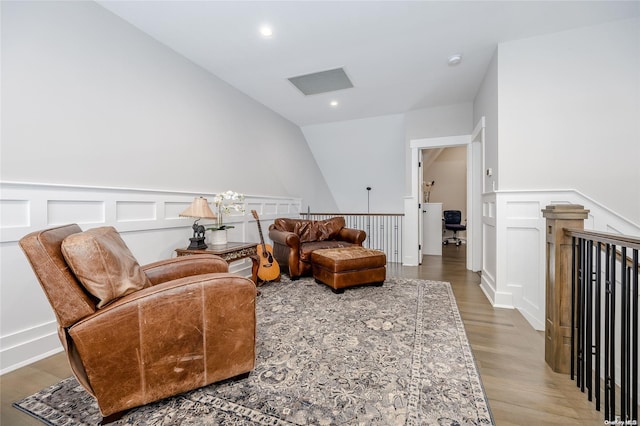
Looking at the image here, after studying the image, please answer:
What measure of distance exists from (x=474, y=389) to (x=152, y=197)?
9.38 ft

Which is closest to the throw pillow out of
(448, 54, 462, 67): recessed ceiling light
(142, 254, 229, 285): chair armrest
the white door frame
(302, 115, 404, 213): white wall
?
(142, 254, 229, 285): chair armrest

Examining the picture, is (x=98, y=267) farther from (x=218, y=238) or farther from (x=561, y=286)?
(x=561, y=286)

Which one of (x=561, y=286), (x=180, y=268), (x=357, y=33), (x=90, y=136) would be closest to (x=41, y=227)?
(x=90, y=136)

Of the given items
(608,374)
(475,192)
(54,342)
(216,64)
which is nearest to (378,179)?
(475,192)

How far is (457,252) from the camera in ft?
19.0

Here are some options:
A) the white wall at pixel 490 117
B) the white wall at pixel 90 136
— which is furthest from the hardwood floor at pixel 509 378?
the white wall at pixel 490 117

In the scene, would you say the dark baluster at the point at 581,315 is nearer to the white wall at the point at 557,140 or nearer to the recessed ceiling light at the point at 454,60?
the white wall at the point at 557,140

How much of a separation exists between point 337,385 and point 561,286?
4.89 ft

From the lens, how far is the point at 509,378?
1563 millimetres

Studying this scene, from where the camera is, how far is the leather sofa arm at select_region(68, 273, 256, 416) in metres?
1.18

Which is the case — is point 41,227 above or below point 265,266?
above

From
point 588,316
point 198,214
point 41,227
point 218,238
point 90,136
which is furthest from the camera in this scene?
point 218,238

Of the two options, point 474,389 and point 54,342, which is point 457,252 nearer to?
point 474,389

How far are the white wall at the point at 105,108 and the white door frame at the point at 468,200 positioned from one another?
2854 millimetres
